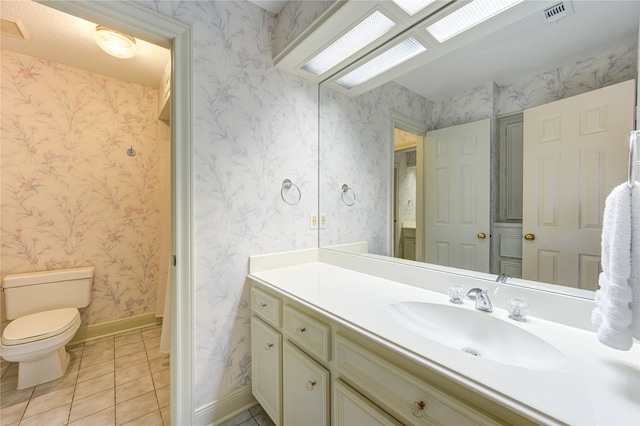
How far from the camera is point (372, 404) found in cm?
78

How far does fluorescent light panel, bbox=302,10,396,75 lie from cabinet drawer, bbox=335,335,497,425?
1.40m

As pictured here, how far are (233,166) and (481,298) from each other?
1.32 meters

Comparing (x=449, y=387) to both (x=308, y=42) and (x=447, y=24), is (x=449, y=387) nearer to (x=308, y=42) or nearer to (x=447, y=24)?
(x=447, y=24)

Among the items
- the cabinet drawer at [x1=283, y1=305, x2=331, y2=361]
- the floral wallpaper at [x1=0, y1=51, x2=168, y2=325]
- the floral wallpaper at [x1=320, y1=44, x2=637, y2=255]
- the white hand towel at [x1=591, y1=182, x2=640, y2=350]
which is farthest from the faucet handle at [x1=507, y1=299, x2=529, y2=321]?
the floral wallpaper at [x1=0, y1=51, x2=168, y2=325]

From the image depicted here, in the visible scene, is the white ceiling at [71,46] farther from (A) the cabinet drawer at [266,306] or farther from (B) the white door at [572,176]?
(B) the white door at [572,176]

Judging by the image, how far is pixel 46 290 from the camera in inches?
78.9

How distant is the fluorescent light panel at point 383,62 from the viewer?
1.27 meters

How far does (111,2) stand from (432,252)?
1.81 metres

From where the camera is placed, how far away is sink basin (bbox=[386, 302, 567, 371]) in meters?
0.73

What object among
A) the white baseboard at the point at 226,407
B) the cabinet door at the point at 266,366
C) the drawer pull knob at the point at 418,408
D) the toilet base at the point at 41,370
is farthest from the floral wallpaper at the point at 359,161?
the toilet base at the point at 41,370

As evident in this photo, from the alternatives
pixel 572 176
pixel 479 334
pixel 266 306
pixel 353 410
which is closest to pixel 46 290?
pixel 266 306

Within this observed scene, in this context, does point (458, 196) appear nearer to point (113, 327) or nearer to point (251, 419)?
point (251, 419)

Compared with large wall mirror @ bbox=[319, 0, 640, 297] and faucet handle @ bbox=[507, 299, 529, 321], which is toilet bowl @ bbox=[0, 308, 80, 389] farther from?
faucet handle @ bbox=[507, 299, 529, 321]

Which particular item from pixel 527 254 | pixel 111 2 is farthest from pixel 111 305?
pixel 527 254
